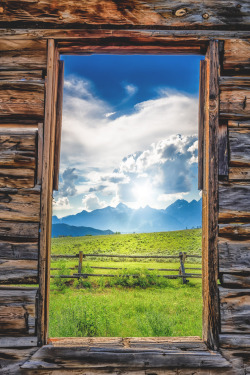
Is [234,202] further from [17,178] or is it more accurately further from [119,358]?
[17,178]

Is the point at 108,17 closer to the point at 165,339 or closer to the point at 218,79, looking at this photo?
the point at 218,79

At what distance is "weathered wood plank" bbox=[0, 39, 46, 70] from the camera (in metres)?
2.37

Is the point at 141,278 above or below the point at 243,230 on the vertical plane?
below

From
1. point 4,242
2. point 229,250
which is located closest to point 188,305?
point 229,250

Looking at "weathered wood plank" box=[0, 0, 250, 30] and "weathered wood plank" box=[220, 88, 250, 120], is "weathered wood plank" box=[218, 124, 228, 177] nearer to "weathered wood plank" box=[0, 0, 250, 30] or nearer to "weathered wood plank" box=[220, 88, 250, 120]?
"weathered wood plank" box=[220, 88, 250, 120]

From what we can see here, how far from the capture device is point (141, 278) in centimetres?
1048

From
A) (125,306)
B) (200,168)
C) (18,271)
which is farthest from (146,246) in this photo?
(18,271)

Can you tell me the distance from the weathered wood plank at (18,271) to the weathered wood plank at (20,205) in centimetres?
36

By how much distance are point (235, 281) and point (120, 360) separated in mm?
1122

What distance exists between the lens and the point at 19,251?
223cm

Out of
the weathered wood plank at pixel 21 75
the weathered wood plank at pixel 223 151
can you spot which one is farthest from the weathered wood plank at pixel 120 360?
the weathered wood plank at pixel 21 75

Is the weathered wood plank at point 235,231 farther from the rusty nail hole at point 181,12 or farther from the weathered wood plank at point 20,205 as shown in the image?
the rusty nail hole at point 181,12

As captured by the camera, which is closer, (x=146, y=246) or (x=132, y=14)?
(x=132, y=14)

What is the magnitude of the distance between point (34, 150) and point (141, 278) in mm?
9187
